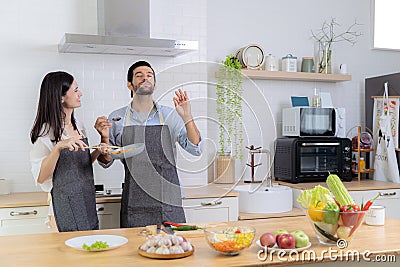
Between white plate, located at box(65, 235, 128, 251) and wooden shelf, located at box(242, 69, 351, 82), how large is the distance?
2.63m

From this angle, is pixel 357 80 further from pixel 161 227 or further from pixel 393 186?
pixel 161 227

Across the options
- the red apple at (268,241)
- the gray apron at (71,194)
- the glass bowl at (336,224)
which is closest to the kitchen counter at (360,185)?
the gray apron at (71,194)

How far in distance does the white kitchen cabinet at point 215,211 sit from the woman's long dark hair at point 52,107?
44.0 inches

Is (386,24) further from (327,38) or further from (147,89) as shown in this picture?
(147,89)

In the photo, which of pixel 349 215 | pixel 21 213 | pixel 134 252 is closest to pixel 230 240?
pixel 134 252

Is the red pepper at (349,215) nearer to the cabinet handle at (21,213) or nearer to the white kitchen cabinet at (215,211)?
the white kitchen cabinet at (215,211)

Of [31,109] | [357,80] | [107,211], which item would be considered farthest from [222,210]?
[357,80]

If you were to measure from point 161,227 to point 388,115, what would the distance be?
3087 millimetres

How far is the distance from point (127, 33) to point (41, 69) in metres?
0.72

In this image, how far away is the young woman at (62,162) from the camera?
308 centimetres

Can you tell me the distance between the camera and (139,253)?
2.17 metres

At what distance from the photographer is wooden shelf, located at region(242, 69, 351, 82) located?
4.75m

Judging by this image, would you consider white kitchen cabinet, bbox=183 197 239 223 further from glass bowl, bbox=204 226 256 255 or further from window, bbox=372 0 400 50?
window, bbox=372 0 400 50

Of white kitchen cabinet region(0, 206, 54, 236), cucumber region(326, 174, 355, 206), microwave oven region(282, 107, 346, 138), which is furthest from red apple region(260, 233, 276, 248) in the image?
microwave oven region(282, 107, 346, 138)
